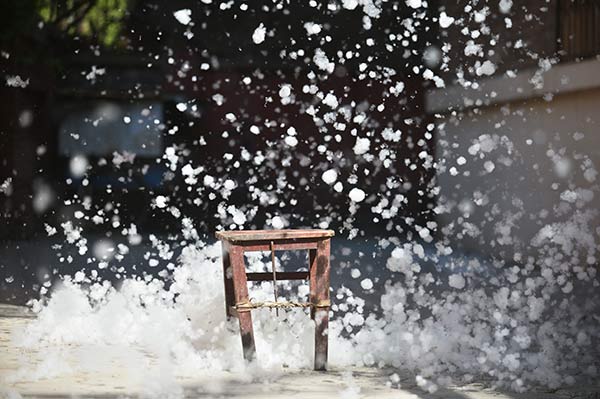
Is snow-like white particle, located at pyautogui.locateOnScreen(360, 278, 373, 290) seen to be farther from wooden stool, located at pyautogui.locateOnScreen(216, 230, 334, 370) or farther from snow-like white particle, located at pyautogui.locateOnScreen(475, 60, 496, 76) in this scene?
wooden stool, located at pyautogui.locateOnScreen(216, 230, 334, 370)

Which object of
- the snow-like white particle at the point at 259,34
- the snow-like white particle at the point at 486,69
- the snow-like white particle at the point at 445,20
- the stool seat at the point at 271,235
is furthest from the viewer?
the snow-like white particle at the point at 259,34

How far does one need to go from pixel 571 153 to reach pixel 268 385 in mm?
4832

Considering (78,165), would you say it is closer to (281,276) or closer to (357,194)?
(357,194)

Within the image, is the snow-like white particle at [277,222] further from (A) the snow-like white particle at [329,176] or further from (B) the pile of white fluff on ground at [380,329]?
(B) the pile of white fluff on ground at [380,329]

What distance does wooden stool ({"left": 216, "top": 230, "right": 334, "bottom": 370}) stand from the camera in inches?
183

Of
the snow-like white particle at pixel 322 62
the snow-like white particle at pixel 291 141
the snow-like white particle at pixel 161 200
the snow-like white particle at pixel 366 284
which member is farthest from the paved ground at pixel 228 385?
the snow-like white particle at pixel 322 62

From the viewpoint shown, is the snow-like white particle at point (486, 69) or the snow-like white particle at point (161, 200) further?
the snow-like white particle at point (161, 200)

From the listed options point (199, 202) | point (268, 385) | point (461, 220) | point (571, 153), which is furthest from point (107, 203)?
Answer: point (268, 385)

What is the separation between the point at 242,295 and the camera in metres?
4.67

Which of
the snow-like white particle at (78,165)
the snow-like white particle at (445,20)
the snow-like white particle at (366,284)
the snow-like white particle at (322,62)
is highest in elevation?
the snow-like white particle at (322,62)

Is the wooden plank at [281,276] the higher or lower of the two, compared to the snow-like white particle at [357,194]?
lower

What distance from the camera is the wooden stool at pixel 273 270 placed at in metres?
4.66

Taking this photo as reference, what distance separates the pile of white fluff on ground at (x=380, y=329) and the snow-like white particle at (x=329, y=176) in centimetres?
525

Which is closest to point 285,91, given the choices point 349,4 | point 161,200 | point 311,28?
point 311,28
